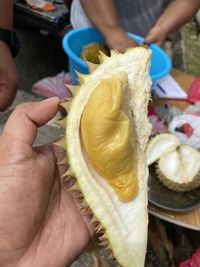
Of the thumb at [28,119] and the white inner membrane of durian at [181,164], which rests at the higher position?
the thumb at [28,119]

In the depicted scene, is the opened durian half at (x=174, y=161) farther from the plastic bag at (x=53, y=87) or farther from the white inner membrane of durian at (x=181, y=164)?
the plastic bag at (x=53, y=87)

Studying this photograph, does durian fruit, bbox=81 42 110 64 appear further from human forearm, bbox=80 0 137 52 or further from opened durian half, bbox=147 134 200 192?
opened durian half, bbox=147 134 200 192

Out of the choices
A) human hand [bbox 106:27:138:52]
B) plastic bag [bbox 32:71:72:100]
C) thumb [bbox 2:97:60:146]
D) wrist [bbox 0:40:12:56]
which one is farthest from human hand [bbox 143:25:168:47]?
thumb [bbox 2:97:60:146]

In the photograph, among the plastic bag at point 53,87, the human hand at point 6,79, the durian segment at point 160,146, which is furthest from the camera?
the plastic bag at point 53,87

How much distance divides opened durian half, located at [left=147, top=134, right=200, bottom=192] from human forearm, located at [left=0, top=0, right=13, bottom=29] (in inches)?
32.4

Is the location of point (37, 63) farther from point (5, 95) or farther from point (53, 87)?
point (5, 95)

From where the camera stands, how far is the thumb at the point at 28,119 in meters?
0.95

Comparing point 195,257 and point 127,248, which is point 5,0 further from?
point 195,257

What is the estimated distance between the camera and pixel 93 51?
1.87 meters

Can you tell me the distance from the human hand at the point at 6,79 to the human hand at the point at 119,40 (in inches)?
23.6

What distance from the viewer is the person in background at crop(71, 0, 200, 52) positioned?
1846 mm

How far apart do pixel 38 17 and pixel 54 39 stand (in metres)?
0.46

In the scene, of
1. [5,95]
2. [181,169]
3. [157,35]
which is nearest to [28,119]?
[5,95]

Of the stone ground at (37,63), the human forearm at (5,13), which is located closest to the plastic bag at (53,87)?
the stone ground at (37,63)
